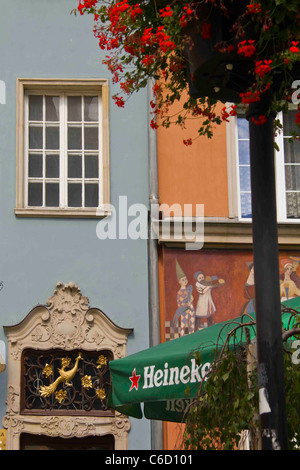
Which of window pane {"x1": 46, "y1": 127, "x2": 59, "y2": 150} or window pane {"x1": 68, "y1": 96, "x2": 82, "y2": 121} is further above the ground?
window pane {"x1": 68, "y1": 96, "x2": 82, "y2": 121}

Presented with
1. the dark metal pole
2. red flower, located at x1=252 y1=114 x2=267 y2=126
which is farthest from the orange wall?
the dark metal pole

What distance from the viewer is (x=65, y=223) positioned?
12109 millimetres

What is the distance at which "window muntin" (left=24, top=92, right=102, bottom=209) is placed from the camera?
40.5 ft

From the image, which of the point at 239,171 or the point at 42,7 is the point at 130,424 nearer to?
the point at 239,171

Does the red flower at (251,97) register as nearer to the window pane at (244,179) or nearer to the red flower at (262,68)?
the red flower at (262,68)

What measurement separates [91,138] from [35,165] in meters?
0.77

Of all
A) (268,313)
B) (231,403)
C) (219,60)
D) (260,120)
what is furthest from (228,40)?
(231,403)

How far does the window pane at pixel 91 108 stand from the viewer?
12.6 metres

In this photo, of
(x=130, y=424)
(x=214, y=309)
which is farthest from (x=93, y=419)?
(x=214, y=309)

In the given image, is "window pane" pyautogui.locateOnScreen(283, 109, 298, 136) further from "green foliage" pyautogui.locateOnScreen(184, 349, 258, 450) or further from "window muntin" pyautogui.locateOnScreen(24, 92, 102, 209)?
"green foliage" pyautogui.locateOnScreen(184, 349, 258, 450)

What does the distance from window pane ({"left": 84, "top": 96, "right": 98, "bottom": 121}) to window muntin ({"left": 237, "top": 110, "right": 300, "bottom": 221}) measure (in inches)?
70.2

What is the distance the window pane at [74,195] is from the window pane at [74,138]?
1.61 feet

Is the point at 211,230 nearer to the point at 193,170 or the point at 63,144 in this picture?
the point at 193,170

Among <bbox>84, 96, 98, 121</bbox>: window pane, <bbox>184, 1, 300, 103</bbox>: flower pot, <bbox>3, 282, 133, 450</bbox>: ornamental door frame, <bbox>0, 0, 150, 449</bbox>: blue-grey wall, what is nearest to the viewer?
<bbox>184, 1, 300, 103</bbox>: flower pot
